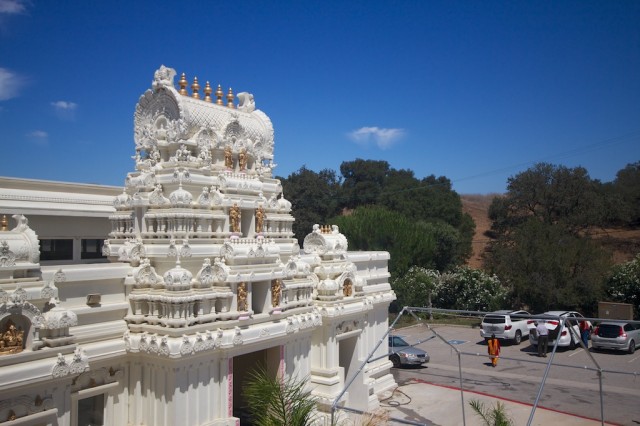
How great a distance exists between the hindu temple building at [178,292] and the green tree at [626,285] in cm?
1861

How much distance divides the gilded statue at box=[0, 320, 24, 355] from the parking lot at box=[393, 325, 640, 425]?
Answer: 11224 millimetres

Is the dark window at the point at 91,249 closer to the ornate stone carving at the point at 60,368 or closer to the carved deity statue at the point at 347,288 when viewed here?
the carved deity statue at the point at 347,288

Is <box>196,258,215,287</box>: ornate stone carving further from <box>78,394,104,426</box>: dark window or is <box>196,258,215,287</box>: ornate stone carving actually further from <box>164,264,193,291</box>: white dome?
<box>78,394,104,426</box>: dark window

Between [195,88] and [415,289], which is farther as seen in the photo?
[415,289]

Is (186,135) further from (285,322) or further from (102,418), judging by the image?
(102,418)

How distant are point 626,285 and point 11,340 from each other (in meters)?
29.9

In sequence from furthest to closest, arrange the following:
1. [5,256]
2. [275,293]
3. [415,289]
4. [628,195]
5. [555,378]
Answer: [628,195], [415,289], [555,378], [275,293], [5,256]

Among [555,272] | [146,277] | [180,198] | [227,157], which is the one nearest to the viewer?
[146,277]

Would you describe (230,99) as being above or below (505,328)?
above

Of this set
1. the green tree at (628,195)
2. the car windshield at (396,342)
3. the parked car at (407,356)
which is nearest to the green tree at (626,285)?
the parked car at (407,356)

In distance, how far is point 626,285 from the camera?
29.6m

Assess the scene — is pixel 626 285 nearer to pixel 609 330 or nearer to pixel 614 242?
pixel 609 330

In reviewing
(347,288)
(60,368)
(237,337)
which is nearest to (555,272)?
(347,288)

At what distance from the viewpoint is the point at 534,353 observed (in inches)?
935
